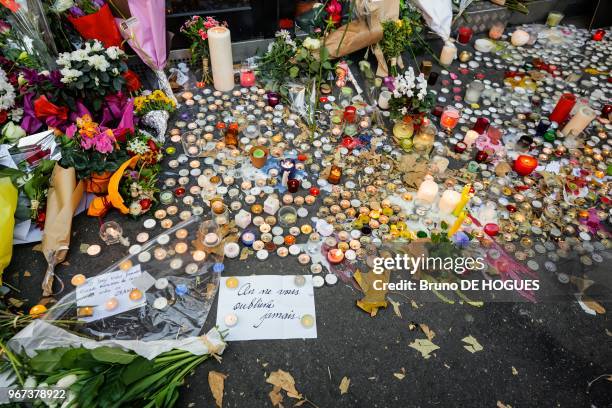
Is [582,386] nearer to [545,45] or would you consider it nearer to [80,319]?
[80,319]

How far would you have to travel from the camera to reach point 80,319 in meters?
2.27

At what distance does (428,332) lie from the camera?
243cm

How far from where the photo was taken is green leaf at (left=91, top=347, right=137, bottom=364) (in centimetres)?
189

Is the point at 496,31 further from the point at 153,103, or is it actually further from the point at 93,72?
the point at 93,72

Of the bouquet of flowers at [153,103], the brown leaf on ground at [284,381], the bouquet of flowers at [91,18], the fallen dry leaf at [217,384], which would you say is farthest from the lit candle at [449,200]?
the bouquet of flowers at [91,18]

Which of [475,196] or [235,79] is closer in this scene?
[475,196]

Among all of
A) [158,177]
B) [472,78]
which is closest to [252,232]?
[158,177]

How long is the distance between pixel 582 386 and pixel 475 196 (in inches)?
55.4

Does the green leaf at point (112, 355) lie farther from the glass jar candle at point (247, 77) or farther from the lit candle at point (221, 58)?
the glass jar candle at point (247, 77)

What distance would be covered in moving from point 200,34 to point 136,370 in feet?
9.36

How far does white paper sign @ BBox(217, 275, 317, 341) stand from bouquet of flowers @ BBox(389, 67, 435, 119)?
175cm

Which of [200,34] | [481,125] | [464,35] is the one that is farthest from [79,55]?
[464,35]

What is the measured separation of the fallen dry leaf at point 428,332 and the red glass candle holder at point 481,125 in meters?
1.95

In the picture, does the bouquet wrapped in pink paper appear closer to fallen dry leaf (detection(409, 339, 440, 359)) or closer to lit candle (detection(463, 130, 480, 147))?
lit candle (detection(463, 130, 480, 147))
